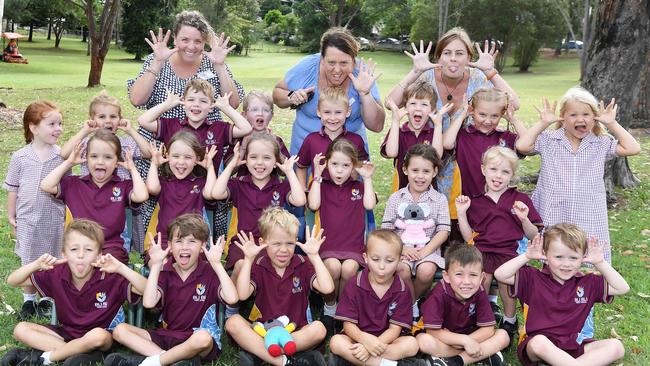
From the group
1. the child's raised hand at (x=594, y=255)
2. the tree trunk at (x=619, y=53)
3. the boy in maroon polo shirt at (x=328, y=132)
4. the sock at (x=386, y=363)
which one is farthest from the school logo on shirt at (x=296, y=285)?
the tree trunk at (x=619, y=53)

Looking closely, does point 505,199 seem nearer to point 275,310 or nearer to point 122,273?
point 275,310

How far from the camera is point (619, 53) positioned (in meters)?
8.62

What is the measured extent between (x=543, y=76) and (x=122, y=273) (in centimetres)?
3805

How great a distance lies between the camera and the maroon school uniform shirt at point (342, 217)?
5094mm

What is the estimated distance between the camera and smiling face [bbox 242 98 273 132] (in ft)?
19.2

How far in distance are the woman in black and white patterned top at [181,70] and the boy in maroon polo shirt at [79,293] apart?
1.21m

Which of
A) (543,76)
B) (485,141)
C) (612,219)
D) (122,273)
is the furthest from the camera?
(543,76)

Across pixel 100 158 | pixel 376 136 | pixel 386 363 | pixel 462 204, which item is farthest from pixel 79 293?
pixel 376 136

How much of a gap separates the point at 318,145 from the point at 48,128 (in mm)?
2174

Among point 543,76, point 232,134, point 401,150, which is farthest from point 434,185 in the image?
point 543,76

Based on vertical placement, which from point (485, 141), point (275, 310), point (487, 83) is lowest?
point (275, 310)

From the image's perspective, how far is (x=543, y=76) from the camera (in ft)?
128

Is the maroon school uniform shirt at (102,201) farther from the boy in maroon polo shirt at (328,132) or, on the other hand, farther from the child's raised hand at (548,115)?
the child's raised hand at (548,115)

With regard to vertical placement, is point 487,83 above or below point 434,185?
above
